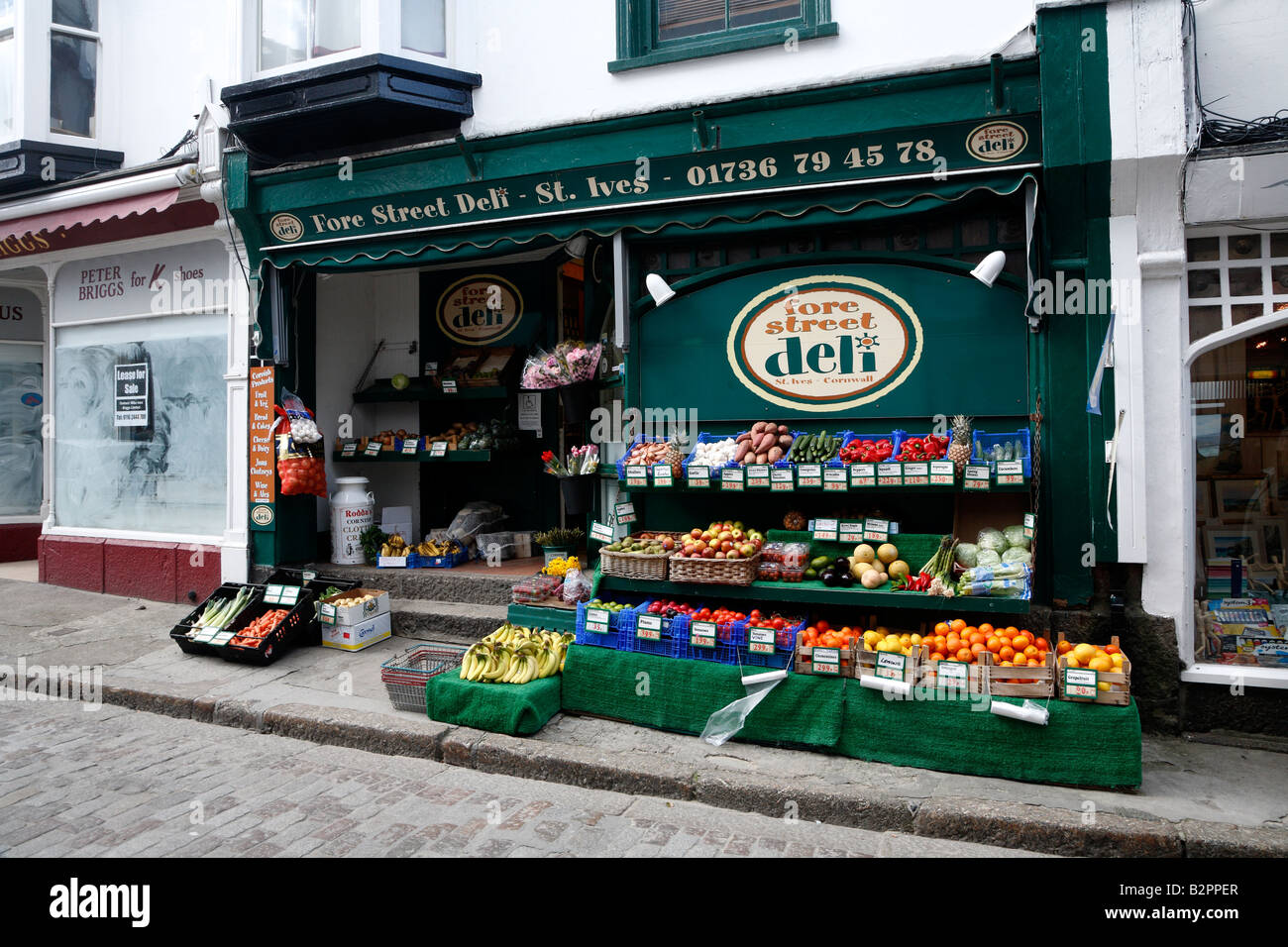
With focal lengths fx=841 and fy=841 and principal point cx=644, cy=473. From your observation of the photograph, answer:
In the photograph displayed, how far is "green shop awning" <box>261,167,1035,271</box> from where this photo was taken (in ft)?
21.7

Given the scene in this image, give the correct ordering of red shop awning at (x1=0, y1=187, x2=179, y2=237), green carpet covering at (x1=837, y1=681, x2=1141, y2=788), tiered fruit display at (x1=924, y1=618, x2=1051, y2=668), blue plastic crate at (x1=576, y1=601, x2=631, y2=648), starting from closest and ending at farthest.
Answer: green carpet covering at (x1=837, y1=681, x2=1141, y2=788), tiered fruit display at (x1=924, y1=618, x2=1051, y2=668), blue plastic crate at (x1=576, y1=601, x2=631, y2=648), red shop awning at (x1=0, y1=187, x2=179, y2=237)

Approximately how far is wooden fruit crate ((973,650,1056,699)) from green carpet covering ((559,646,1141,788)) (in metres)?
0.11

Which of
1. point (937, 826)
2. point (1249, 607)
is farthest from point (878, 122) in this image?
point (937, 826)

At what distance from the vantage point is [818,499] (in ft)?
23.7

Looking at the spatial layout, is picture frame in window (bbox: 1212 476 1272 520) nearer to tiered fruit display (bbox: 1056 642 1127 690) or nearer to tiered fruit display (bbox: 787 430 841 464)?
tiered fruit display (bbox: 1056 642 1127 690)

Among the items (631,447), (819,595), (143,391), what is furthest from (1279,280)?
(143,391)

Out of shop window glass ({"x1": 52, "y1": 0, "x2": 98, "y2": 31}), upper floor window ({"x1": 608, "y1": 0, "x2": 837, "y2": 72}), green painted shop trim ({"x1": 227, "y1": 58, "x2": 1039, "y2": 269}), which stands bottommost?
green painted shop trim ({"x1": 227, "y1": 58, "x2": 1039, "y2": 269})

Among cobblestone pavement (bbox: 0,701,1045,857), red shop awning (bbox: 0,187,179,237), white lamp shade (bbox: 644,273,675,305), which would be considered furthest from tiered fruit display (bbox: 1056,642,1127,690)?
red shop awning (bbox: 0,187,179,237)

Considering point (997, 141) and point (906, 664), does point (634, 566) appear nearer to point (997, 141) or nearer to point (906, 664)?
point (906, 664)

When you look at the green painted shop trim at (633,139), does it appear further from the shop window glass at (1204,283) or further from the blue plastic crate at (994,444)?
the blue plastic crate at (994,444)

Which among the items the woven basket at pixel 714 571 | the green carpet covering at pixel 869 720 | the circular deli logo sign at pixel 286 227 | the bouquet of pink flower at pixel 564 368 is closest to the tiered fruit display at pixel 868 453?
the woven basket at pixel 714 571

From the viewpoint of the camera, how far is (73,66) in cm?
1078

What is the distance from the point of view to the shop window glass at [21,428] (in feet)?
42.8

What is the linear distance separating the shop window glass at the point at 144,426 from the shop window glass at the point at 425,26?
3.99 m
